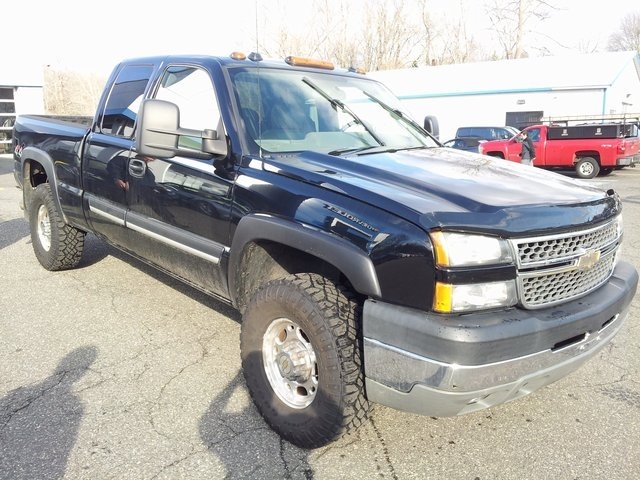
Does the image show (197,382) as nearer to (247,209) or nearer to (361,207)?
(247,209)

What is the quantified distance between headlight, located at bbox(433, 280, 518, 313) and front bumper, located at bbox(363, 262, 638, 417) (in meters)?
0.04

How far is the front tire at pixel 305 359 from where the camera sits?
2520 millimetres

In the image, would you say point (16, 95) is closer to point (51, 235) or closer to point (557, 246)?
point (51, 235)

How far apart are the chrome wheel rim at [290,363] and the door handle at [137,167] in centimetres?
162

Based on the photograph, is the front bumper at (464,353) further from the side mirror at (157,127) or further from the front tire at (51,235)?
the front tire at (51,235)

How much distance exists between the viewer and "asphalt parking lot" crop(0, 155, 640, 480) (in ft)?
8.65

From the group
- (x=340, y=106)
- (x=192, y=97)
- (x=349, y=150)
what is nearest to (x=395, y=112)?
(x=340, y=106)

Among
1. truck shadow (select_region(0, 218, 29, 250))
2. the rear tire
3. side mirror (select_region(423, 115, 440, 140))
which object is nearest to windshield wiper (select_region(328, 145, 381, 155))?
side mirror (select_region(423, 115, 440, 140))

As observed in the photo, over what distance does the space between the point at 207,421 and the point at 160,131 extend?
5.14 feet

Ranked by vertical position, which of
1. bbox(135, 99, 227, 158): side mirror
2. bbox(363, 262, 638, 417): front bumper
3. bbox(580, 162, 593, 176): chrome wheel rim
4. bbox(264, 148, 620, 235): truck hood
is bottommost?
bbox(580, 162, 593, 176): chrome wheel rim

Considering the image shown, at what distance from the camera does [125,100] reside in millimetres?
4391

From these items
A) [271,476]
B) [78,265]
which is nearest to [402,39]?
[78,265]

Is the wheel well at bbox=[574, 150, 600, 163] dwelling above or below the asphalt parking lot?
above

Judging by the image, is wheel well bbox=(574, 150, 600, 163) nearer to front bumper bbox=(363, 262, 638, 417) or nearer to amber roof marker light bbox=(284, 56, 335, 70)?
amber roof marker light bbox=(284, 56, 335, 70)
